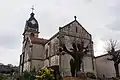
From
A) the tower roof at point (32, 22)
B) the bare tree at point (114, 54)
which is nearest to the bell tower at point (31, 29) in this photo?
the tower roof at point (32, 22)

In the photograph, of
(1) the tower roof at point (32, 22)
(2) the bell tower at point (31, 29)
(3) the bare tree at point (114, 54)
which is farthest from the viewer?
(1) the tower roof at point (32, 22)

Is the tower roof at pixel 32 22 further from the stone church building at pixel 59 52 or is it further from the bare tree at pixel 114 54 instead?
the bare tree at pixel 114 54

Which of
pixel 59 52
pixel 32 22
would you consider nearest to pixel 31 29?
pixel 32 22

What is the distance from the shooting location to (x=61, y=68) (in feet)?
94.1

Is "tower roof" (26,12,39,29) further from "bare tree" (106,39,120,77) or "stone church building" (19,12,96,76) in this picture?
"bare tree" (106,39,120,77)

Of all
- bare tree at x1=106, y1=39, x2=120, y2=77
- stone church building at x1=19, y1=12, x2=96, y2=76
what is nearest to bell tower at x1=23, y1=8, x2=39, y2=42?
stone church building at x1=19, y1=12, x2=96, y2=76

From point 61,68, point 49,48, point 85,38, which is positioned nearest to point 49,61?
point 49,48

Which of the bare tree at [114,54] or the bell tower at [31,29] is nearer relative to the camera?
the bare tree at [114,54]

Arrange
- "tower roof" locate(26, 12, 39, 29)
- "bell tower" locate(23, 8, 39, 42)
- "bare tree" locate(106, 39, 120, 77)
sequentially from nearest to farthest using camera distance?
"bare tree" locate(106, 39, 120, 77) < "bell tower" locate(23, 8, 39, 42) < "tower roof" locate(26, 12, 39, 29)

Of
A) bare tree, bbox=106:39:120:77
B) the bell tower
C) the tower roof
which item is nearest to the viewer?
bare tree, bbox=106:39:120:77

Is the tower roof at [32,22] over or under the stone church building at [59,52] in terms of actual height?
over

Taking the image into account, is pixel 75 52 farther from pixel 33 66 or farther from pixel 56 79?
pixel 33 66

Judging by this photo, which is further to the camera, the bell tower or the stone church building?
the bell tower

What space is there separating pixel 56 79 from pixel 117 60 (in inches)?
514
